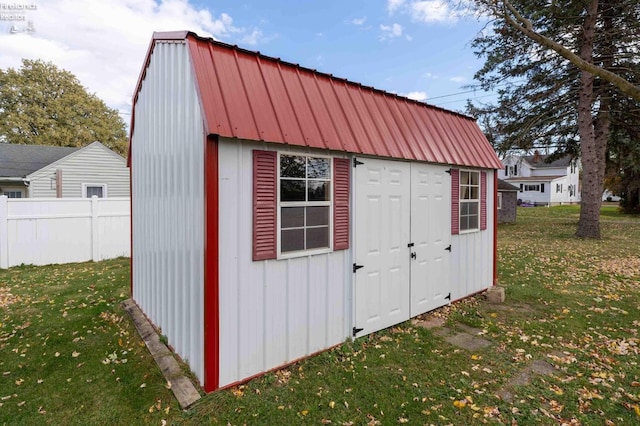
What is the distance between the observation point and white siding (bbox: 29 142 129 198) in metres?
14.8

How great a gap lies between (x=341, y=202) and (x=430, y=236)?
2.01 meters

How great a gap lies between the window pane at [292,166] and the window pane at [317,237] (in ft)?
2.10

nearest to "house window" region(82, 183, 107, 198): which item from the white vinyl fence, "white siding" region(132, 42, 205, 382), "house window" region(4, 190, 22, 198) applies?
"house window" region(4, 190, 22, 198)

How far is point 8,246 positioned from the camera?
8062mm

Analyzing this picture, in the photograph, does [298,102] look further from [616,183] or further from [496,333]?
[616,183]

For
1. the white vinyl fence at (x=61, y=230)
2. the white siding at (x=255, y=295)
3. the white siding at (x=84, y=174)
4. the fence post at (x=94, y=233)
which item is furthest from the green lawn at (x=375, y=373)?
the white siding at (x=84, y=174)

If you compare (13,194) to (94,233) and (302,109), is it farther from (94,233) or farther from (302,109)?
(302,109)

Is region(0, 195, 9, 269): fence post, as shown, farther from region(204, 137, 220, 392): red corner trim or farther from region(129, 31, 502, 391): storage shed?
region(204, 137, 220, 392): red corner trim

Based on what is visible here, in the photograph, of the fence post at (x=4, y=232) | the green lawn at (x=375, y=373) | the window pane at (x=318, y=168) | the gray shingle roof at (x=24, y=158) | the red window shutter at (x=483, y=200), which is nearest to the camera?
the green lawn at (x=375, y=373)

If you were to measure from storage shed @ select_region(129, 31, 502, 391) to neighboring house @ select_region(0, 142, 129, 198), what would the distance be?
12454mm

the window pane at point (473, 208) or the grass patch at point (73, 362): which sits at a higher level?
the window pane at point (473, 208)

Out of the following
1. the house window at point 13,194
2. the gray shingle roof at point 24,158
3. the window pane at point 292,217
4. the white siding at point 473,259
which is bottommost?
the white siding at point 473,259

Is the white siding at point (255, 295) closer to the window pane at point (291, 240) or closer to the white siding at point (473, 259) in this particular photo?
the window pane at point (291, 240)

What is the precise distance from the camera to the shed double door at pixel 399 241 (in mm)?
4320
